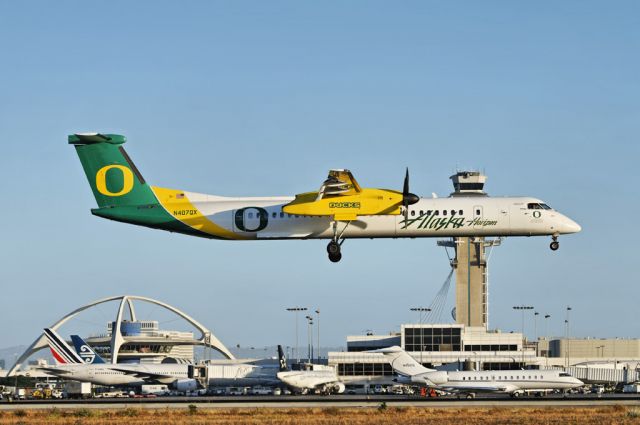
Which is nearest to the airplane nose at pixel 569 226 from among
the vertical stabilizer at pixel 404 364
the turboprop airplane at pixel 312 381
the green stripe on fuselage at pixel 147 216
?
the green stripe on fuselage at pixel 147 216

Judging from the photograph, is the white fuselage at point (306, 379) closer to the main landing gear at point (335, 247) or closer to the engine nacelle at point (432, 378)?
the engine nacelle at point (432, 378)

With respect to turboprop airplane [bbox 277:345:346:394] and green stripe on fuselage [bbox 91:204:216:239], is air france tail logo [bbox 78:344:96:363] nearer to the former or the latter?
turboprop airplane [bbox 277:345:346:394]

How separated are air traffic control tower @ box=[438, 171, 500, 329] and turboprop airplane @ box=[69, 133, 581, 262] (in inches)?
4636

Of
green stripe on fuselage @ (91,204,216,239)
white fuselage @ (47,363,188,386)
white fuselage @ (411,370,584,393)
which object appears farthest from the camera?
white fuselage @ (47,363,188,386)

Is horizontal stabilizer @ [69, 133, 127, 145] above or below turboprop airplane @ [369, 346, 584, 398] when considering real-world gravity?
above

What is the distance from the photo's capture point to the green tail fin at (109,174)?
64250 millimetres

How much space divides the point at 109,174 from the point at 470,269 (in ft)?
414

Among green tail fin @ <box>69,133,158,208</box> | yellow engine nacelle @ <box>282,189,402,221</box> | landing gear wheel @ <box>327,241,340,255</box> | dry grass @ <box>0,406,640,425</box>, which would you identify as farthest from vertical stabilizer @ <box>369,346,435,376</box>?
green tail fin @ <box>69,133,158,208</box>

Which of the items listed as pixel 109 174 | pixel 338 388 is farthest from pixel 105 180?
pixel 338 388

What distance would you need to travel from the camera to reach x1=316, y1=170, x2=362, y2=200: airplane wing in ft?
196

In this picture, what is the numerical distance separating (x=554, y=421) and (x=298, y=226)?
60.8 ft

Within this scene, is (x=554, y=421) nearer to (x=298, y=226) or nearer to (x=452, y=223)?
(x=452, y=223)

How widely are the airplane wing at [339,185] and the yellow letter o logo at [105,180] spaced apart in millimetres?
12459

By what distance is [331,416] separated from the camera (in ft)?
200
